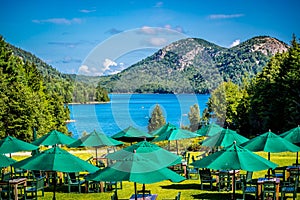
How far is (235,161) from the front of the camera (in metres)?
10.7

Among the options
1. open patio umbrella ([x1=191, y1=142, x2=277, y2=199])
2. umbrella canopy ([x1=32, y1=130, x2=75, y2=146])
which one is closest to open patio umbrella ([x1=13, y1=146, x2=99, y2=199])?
open patio umbrella ([x1=191, y1=142, x2=277, y2=199])

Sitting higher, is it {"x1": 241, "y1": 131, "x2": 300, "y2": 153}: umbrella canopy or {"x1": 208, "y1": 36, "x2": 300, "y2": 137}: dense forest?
{"x1": 208, "y1": 36, "x2": 300, "y2": 137}: dense forest

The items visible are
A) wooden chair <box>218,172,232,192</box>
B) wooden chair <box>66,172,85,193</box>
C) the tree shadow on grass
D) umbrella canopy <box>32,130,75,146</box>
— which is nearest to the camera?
wooden chair <box>218,172,232,192</box>

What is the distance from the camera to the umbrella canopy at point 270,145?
13566mm

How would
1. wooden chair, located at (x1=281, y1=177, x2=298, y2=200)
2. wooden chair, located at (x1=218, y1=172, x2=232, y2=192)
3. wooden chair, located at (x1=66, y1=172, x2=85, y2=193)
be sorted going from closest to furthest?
1. wooden chair, located at (x1=281, y1=177, x2=298, y2=200)
2. wooden chair, located at (x1=218, y1=172, x2=232, y2=192)
3. wooden chair, located at (x1=66, y1=172, x2=85, y2=193)

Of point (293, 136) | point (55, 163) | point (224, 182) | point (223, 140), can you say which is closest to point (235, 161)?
point (224, 182)

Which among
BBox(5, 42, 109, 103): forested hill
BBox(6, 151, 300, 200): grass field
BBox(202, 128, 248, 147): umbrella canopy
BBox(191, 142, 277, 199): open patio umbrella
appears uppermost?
BBox(5, 42, 109, 103): forested hill

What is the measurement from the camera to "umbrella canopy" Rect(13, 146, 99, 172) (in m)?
11.0

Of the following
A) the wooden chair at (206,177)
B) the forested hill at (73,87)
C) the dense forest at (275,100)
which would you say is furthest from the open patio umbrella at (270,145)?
the dense forest at (275,100)

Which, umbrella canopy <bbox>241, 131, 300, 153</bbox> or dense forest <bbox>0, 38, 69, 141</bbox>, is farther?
dense forest <bbox>0, 38, 69, 141</bbox>

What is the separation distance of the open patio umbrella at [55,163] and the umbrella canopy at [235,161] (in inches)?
132

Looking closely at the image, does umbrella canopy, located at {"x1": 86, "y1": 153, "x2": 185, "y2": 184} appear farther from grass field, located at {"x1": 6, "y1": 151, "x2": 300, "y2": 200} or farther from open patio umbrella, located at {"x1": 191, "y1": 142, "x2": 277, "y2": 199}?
grass field, located at {"x1": 6, "y1": 151, "x2": 300, "y2": 200}

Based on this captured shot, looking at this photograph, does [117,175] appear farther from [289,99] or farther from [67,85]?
[67,85]

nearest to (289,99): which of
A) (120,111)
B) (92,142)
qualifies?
(120,111)
